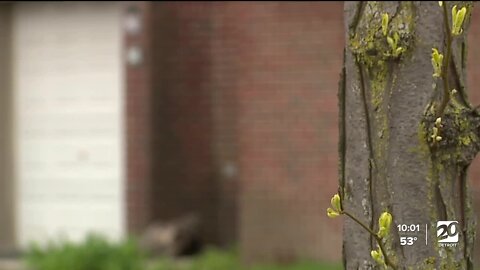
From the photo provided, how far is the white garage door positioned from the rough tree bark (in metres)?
7.23

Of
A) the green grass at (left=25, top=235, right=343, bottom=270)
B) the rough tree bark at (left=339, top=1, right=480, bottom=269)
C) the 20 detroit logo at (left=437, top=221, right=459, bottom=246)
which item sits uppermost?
the rough tree bark at (left=339, top=1, right=480, bottom=269)

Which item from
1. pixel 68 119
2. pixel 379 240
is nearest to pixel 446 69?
pixel 379 240

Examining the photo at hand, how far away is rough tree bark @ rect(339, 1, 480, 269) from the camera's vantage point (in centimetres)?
271

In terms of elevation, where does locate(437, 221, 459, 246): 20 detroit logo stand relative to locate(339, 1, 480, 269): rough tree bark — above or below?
below

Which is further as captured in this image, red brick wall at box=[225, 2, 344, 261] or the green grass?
red brick wall at box=[225, 2, 344, 261]

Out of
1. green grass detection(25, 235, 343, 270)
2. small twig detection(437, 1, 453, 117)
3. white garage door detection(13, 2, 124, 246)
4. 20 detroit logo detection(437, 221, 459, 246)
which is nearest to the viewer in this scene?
small twig detection(437, 1, 453, 117)

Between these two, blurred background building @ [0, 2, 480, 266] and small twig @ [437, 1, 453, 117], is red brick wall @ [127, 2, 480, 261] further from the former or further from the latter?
small twig @ [437, 1, 453, 117]

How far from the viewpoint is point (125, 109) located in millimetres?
9773

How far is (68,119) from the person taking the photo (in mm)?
10258

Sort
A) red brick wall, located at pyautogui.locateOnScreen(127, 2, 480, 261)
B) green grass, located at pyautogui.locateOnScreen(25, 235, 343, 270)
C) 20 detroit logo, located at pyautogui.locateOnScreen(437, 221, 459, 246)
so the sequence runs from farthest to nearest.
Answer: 1. red brick wall, located at pyautogui.locateOnScreen(127, 2, 480, 261)
2. green grass, located at pyautogui.locateOnScreen(25, 235, 343, 270)
3. 20 detroit logo, located at pyautogui.locateOnScreen(437, 221, 459, 246)

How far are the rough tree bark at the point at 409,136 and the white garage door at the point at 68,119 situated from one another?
723 cm

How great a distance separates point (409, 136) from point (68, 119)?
783 cm

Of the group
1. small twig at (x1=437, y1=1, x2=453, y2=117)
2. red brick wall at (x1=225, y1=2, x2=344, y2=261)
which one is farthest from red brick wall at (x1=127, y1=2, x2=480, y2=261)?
small twig at (x1=437, y1=1, x2=453, y2=117)

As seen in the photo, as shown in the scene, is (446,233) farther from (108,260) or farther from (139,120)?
(139,120)
